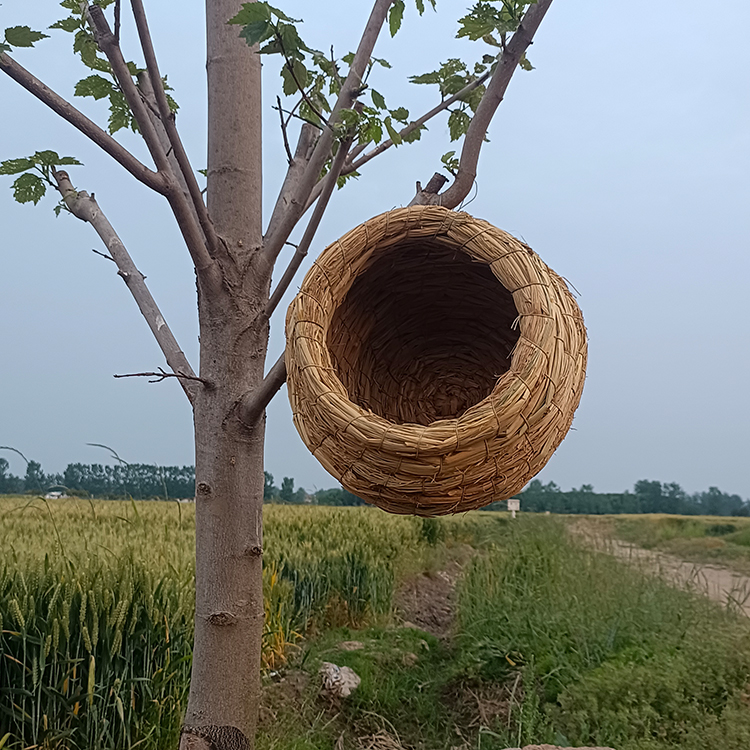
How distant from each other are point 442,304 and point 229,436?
20.7 inches

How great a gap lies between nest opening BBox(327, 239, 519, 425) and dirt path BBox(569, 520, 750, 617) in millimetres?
2784

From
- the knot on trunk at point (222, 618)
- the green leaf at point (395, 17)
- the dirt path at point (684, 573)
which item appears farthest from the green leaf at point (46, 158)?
the dirt path at point (684, 573)

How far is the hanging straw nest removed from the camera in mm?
886

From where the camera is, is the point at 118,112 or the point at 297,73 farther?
the point at 118,112

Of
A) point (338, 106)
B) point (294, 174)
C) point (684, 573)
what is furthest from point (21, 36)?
point (684, 573)

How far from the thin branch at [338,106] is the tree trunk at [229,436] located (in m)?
0.17

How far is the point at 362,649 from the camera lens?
3883mm

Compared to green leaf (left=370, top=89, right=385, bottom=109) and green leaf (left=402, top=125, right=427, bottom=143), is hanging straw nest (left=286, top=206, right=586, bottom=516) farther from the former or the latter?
green leaf (left=402, top=125, right=427, bottom=143)

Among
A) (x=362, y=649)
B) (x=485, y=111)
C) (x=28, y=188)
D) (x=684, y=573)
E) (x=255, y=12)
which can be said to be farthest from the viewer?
(x=684, y=573)

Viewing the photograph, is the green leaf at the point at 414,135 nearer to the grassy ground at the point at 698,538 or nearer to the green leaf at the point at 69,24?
the green leaf at the point at 69,24

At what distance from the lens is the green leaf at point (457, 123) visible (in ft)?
5.09

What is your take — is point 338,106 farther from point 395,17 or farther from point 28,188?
point 28,188

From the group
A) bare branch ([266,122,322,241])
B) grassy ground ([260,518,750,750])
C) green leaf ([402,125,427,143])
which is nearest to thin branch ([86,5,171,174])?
bare branch ([266,122,322,241])

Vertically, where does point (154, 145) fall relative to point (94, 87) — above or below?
below
